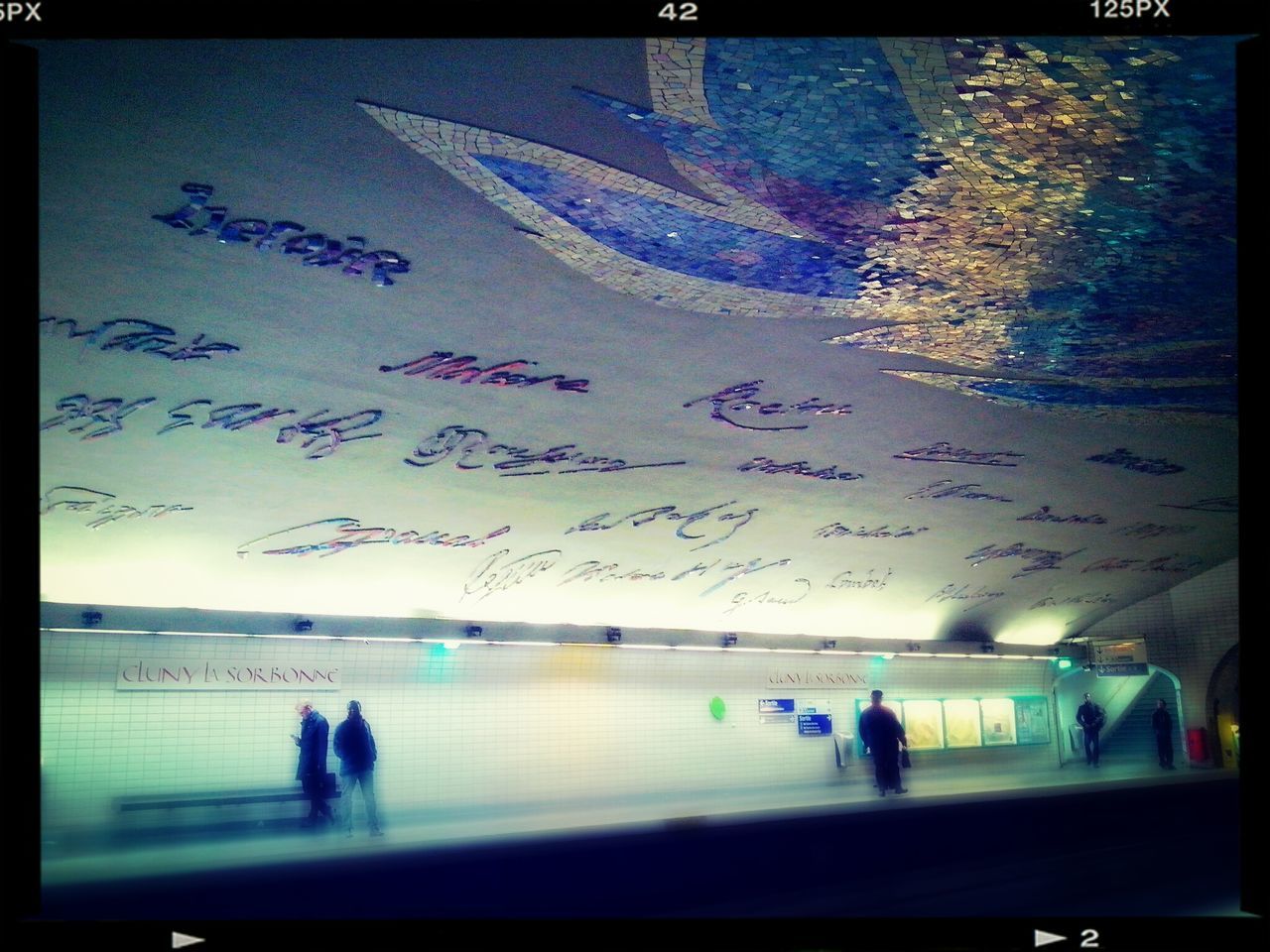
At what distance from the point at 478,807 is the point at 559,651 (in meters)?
2.02

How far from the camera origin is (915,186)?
21.1ft

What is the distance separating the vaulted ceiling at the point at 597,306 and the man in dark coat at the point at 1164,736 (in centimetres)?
665

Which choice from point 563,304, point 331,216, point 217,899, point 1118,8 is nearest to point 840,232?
point 563,304

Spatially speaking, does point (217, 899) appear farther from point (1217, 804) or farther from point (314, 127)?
point (1217, 804)

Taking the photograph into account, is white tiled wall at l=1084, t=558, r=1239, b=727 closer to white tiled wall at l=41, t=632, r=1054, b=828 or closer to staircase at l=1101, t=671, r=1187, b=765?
staircase at l=1101, t=671, r=1187, b=765

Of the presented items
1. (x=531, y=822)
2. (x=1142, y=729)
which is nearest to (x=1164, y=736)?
(x=1142, y=729)

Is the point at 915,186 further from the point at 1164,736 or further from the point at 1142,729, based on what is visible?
the point at 1142,729

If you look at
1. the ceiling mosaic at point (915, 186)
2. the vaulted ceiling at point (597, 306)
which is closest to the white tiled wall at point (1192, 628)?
the vaulted ceiling at point (597, 306)

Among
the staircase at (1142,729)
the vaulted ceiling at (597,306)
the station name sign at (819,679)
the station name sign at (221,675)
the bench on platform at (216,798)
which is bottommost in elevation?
the staircase at (1142,729)

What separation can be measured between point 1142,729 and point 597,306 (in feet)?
50.0

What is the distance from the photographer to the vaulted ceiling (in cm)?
538

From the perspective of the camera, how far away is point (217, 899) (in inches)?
207

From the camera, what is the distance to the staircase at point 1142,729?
57.1ft

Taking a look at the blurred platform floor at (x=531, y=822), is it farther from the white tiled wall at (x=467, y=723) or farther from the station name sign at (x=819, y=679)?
the station name sign at (x=819, y=679)
